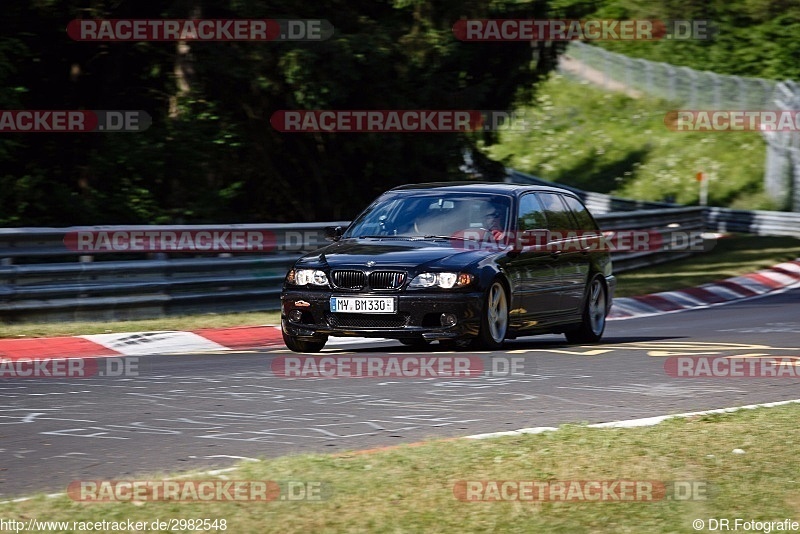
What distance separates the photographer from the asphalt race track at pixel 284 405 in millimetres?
6504

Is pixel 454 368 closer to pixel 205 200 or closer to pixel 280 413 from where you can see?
pixel 280 413

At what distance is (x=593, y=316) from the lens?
1353cm

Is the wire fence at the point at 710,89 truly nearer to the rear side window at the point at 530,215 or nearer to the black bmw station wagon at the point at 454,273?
the black bmw station wagon at the point at 454,273

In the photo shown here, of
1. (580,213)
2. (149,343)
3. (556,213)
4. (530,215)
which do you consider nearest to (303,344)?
(149,343)

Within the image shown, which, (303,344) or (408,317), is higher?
(408,317)

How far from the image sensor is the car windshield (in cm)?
1203

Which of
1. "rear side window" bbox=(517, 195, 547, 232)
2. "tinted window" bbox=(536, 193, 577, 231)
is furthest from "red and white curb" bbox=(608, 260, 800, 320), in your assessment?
"rear side window" bbox=(517, 195, 547, 232)

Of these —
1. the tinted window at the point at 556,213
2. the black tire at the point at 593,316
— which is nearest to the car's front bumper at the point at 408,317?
the tinted window at the point at 556,213

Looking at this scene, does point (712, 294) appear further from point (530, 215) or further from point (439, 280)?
point (439, 280)

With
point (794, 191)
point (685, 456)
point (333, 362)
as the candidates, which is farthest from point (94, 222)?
point (794, 191)

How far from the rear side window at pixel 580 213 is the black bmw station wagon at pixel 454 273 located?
2cm

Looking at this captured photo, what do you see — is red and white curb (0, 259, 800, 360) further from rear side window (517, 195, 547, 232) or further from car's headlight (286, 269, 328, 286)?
rear side window (517, 195, 547, 232)

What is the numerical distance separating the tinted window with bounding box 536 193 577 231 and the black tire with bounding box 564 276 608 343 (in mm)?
663

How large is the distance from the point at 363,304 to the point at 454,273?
0.77 m
